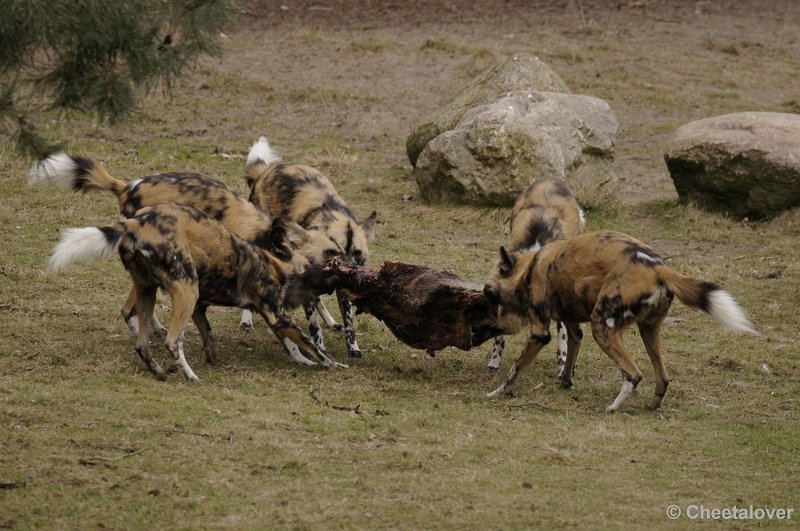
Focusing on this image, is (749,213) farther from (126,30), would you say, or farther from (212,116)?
(126,30)

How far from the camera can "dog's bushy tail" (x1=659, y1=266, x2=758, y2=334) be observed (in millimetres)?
6652

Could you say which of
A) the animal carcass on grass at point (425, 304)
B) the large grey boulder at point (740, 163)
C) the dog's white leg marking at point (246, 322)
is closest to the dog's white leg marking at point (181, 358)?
the animal carcass on grass at point (425, 304)

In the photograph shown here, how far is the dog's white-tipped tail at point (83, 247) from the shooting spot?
22.1ft

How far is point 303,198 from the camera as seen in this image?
875cm

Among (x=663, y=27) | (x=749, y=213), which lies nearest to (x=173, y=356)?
(x=749, y=213)

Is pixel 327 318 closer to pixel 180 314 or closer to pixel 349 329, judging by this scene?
pixel 349 329

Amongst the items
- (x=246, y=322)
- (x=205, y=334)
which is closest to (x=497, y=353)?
(x=246, y=322)

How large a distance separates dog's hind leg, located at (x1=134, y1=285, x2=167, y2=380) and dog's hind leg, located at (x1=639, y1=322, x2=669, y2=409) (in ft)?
9.98

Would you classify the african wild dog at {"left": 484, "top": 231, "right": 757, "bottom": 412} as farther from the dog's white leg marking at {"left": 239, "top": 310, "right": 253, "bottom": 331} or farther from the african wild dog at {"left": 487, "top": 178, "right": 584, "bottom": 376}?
the dog's white leg marking at {"left": 239, "top": 310, "right": 253, "bottom": 331}

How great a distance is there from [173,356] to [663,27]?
644 inches

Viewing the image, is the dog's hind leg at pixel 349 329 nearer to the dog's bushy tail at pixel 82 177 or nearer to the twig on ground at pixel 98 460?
the dog's bushy tail at pixel 82 177

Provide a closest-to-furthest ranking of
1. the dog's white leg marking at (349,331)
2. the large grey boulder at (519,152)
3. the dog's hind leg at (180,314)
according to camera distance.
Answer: the dog's hind leg at (180,314)
the dog's white leg marking at (349,331)
the large grey boulder at (519,152)

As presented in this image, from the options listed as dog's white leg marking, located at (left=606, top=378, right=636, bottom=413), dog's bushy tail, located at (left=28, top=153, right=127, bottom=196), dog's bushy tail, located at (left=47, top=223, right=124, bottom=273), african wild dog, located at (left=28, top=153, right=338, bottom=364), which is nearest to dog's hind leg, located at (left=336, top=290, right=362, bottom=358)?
african wild dog, located at (left=28, top=153, right=338, bottom=364)

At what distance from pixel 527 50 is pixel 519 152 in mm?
7204
